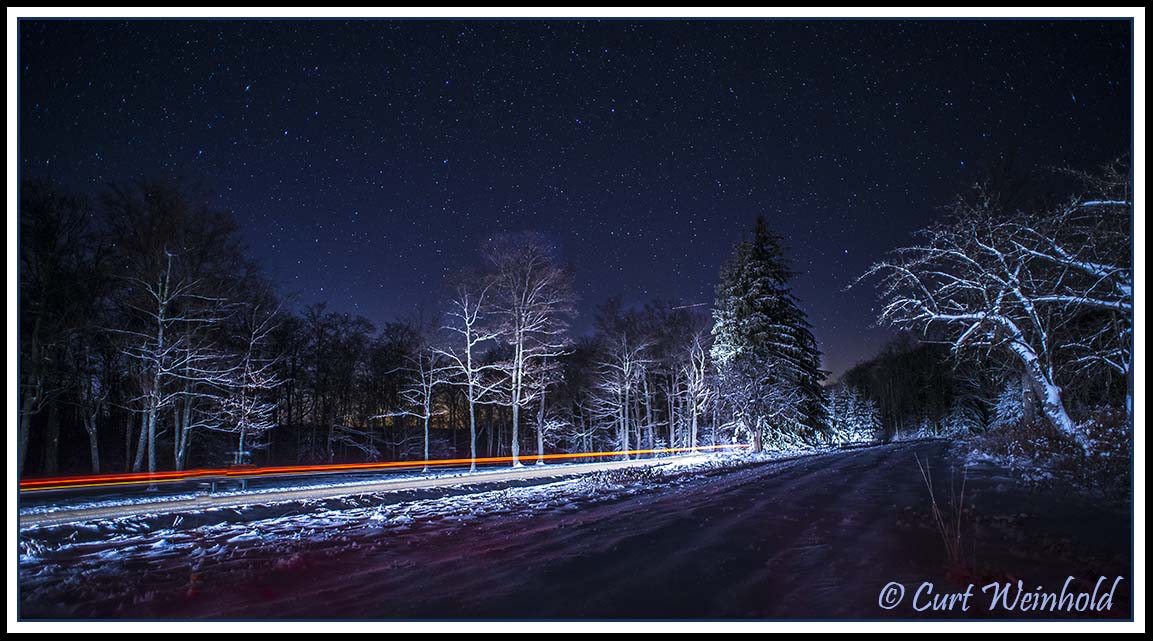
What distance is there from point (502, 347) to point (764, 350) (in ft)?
47.7

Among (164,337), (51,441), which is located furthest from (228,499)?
(51,441)

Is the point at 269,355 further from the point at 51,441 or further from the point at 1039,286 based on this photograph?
the point at 1039,286

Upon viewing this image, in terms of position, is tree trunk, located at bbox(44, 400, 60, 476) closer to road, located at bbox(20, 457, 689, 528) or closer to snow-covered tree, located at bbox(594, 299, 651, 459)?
road, located at bbox(20, 457, 689, 528)

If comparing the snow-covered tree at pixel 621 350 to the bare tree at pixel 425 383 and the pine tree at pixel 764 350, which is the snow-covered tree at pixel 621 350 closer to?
the pine tree at pixel 764 350

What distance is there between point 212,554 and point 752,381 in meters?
25.6

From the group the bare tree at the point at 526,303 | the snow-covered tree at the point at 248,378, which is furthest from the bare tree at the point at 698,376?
the snow-covered tree at the point at 248,378

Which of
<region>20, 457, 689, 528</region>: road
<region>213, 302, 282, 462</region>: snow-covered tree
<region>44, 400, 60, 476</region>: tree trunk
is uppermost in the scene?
<region>213, 302, 282, 462</region>: snow-covered tree

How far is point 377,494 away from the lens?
1208 cm

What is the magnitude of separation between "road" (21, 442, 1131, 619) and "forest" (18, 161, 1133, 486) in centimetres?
202

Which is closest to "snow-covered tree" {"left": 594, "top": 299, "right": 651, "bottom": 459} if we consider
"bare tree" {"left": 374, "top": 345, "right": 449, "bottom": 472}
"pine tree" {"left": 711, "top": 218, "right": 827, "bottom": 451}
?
"pine tree" {"left": 711, "top": 218, "right": 827, "bottom": 451}

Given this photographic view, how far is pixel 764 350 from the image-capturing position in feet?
93.7

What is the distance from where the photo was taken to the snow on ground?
17.1 feet

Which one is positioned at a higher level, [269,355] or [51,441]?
[269,355]
